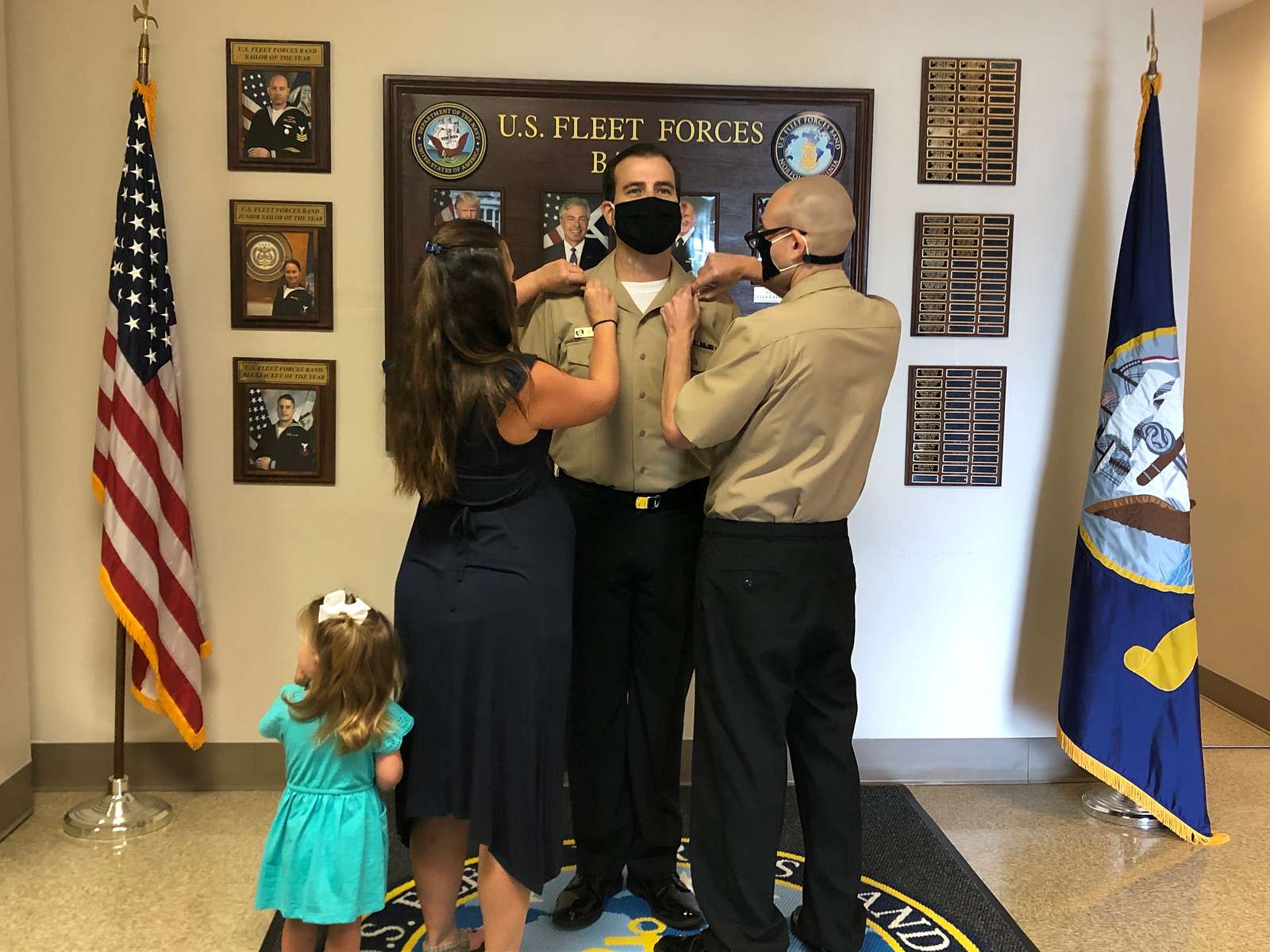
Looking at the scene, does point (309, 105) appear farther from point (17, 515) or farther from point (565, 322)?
point (17, 515)

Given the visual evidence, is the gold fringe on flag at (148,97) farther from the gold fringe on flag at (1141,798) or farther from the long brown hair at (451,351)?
the gold fringe on flag at (1141,798)

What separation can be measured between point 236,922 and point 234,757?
34.5 inches

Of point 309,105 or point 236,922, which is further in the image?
point 309,105

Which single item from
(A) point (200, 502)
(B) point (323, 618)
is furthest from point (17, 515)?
(B) point (323, 618)

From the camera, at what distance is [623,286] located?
101 inches

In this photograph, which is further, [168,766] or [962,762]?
[962,762]

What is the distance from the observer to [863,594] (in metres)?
3.51

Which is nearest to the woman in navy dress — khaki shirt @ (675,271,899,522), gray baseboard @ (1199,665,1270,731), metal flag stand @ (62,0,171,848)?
khaki shirt @ (675,271,899,522)

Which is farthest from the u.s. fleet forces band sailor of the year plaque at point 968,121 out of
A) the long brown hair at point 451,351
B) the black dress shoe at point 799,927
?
the black dress shoe at point 799,927

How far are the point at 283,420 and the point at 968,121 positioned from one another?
2.35m

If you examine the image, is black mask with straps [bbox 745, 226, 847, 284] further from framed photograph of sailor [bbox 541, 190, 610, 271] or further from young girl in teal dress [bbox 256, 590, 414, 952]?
young girl in teal dress [bbox 256, 590, 414, 952]

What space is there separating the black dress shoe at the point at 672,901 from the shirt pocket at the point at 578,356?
4.29 feet

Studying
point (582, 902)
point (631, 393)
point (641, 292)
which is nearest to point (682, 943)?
point (582, 902)

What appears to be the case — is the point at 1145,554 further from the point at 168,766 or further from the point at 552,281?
the point at 168,766
